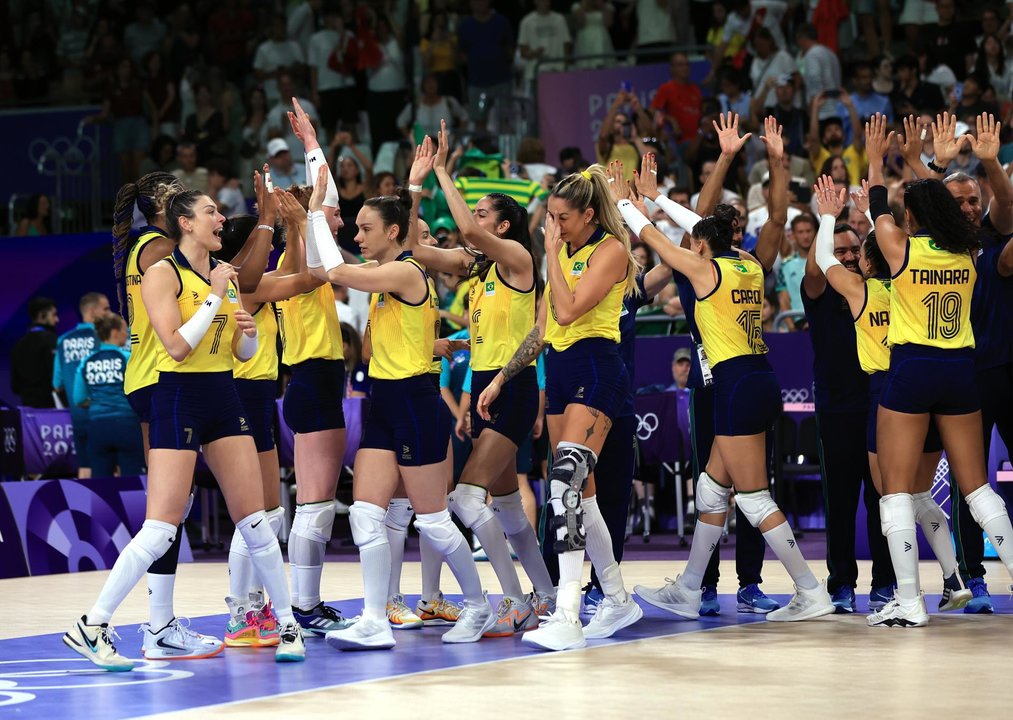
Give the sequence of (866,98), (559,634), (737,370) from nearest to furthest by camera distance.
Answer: (559,634)
(737,370)
(866,98)

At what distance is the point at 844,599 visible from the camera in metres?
8.30

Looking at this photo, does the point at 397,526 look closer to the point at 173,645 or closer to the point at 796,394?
the point at 173,645

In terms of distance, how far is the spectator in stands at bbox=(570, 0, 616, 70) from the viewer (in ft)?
60.4

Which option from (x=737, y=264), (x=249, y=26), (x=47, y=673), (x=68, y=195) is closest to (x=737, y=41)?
(x=249, y=26)

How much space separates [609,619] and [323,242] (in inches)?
91.4

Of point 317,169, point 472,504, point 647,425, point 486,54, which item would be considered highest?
point 486,54

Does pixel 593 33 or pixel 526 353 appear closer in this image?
pixel 526 353

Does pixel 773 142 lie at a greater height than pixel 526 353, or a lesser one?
greater

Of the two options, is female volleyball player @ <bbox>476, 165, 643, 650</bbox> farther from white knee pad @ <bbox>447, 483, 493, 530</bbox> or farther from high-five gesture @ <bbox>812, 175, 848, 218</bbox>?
high-five gesture @ <bbox>812, 175, 848, 218</bbox>

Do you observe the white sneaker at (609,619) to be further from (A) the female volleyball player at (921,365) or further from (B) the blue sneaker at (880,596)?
(B) the blue sneaker at (880,596)

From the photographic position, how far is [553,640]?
699cm

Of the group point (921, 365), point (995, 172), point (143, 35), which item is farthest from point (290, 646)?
point (143, 35)

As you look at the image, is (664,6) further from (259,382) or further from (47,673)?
(47,673)

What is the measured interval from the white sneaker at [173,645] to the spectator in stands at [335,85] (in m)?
12.6
